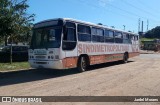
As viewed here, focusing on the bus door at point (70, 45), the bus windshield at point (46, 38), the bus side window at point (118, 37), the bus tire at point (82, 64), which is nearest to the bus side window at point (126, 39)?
the bus side window at point (118, 37)

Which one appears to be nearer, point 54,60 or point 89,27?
point 54,60

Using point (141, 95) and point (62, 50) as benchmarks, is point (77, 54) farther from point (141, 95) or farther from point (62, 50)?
point (141, 95)

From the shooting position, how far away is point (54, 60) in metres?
14.6

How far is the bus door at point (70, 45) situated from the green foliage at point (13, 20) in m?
2.94

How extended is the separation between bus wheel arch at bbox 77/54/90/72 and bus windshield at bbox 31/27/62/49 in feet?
7.41

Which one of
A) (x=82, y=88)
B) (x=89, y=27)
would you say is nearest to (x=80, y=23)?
(x=89, y=27)

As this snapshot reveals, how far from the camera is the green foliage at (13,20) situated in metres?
18.2

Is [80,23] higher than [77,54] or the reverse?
higher

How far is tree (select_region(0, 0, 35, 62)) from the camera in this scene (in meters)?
18.3

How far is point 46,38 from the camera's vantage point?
50.4ft

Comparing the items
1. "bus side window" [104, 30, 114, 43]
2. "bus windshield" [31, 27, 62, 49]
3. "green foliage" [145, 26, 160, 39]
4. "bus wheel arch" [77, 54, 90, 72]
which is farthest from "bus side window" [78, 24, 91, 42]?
"green foliage" [145, 26, 160, 39]

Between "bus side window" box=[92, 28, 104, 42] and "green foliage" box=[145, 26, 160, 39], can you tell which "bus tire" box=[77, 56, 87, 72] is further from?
"green foliage" box=[145, 26, 160, 39]

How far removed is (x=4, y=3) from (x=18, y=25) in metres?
1.71

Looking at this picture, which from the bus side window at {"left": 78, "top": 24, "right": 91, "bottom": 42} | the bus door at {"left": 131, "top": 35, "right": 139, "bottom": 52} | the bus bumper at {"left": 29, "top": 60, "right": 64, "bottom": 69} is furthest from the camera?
the bus door at {"left": 131, "top": 35, "right": 139, "bottom": 52}
